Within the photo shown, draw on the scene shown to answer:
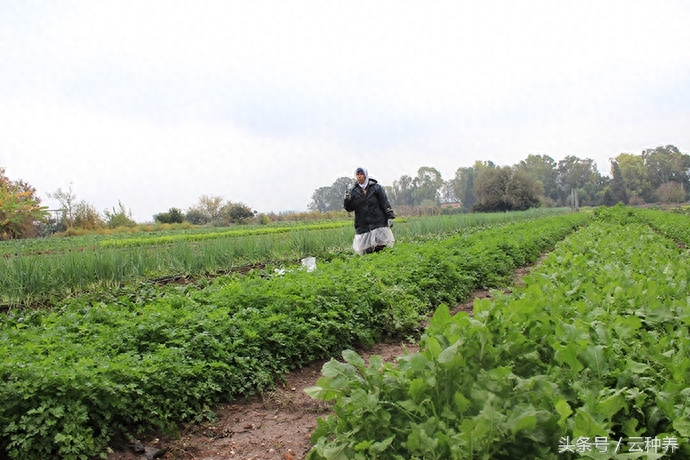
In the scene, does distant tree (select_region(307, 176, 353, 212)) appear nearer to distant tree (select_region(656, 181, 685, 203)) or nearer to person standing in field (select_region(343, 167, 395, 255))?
distant tree (select_region(656, 181, 685, 203))

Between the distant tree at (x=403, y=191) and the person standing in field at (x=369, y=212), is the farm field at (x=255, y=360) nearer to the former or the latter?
the person standing in field at (x=369, y=212)

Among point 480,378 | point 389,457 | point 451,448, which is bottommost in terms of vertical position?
point 389,457

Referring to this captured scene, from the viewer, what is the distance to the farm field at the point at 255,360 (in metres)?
1.75

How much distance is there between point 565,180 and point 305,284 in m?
104

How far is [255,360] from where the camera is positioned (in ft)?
11.2

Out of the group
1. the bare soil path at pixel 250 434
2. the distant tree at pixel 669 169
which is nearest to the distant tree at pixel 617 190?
the distant tree at pixel 669 169

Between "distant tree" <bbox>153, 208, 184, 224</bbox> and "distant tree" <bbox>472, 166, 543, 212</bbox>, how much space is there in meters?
28.2

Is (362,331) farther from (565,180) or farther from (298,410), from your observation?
(565,180)

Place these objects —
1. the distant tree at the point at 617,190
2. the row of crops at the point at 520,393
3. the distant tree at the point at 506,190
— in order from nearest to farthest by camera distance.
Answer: the row of crops at the point at 520,393, the distant tree at the point at 506,190, the distant tree at the point at 617,190

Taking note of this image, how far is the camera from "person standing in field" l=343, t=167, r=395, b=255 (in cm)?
823

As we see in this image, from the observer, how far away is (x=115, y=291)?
5.67 m

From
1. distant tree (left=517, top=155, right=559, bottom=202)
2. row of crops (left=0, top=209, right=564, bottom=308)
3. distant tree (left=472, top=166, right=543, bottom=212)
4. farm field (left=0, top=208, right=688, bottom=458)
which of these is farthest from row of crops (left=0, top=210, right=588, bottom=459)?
distant tree (left=517, top=155, right=559, bottom=202)

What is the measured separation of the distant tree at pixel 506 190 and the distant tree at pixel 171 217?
1111 inches

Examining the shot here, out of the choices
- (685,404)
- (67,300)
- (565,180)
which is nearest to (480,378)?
(685,404)
